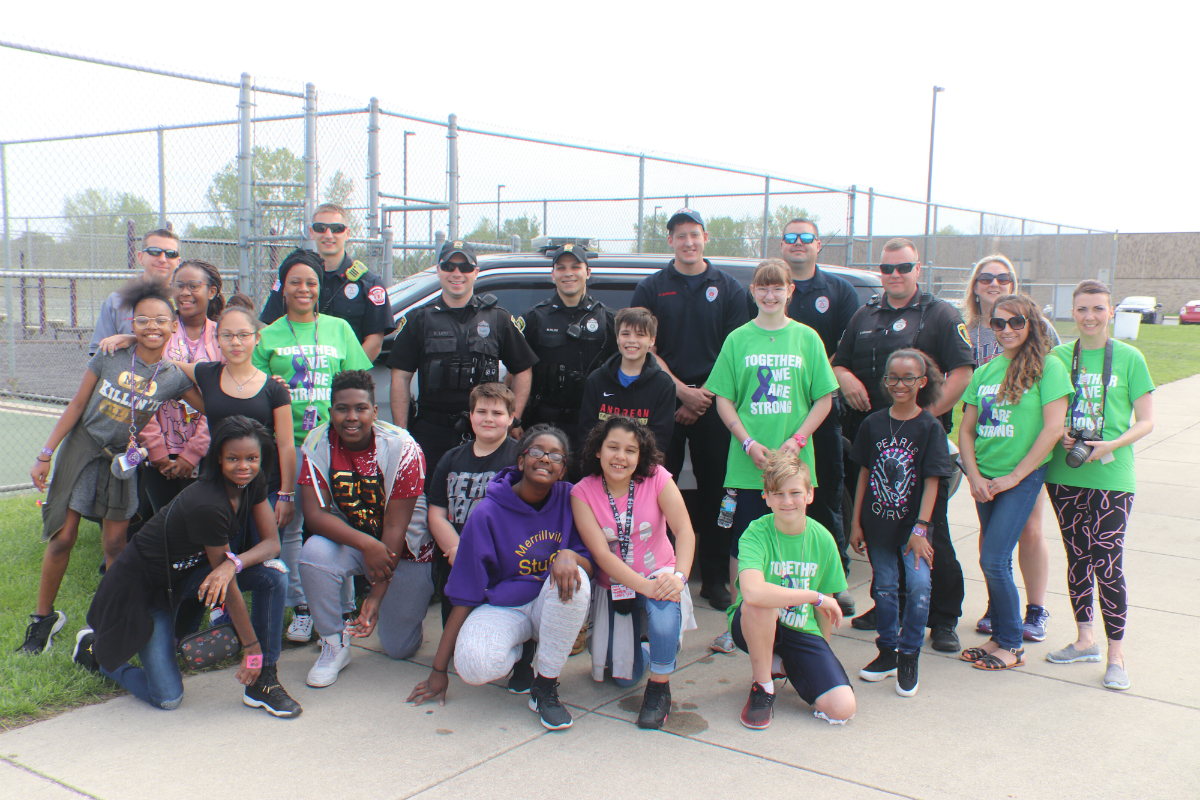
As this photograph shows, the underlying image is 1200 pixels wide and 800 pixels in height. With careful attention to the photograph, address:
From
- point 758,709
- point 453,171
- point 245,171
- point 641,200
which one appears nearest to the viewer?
point 758,709

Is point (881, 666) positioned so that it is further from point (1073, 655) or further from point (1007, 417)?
point (1007, 417)

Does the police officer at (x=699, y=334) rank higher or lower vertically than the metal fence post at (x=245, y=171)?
lower

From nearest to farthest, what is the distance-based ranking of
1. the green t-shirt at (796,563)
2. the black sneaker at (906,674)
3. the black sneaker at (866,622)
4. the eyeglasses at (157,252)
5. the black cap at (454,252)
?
the green t-shirt at (796,563) < the black sneaker at (906,674) < the black sneaker at (866,622) < the black cap at (454,252) < the eyeglasses at (157,252)

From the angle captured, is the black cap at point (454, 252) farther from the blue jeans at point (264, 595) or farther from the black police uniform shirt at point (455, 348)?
the blue jeans at point (264, 595)

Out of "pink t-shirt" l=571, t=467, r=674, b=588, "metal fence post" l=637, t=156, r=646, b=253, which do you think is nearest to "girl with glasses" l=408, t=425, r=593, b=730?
"pink t-shirt" l=571, t=467, r=674, b=588

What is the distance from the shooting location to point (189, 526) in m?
3.52

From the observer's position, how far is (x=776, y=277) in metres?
4.34

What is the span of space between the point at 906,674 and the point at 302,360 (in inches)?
124

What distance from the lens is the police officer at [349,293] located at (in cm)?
496

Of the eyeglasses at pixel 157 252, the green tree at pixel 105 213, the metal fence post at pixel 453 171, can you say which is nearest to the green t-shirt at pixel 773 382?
the eyeglasses at pixel 157 252

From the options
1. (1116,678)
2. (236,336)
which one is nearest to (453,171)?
(236,336)

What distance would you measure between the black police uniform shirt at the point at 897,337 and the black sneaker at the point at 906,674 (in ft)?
4.71

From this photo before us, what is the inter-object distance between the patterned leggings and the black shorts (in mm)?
1284

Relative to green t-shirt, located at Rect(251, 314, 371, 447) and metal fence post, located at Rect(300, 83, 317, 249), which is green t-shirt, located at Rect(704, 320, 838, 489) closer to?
green t-shirt, located at Rect(251, 314, 371, 447)
